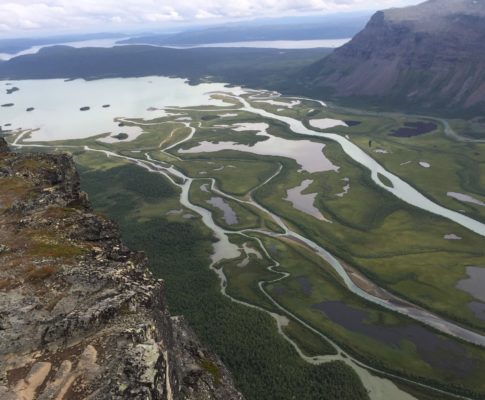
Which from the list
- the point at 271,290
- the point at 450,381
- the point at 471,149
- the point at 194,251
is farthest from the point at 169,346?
the point at 471,149

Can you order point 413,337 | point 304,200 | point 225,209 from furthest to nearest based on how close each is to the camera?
1. point 304,200
2. point 225,209
3. point 413,337

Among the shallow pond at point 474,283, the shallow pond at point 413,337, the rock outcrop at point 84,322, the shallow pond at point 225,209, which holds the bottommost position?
the shallow pond at point 225,209

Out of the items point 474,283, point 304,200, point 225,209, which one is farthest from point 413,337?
point 225,209

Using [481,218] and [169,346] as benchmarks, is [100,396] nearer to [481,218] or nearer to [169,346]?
[169,346]

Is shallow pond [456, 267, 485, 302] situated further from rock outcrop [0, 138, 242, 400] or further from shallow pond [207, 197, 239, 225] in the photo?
rock outcrop [0, 138, 242, 400]

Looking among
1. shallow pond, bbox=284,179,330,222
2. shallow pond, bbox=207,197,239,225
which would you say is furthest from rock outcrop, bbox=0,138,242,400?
shallow pond, bbox=284,179,330,222

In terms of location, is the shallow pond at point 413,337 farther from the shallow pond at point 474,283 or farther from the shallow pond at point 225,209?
the shallow pond at point 225,209

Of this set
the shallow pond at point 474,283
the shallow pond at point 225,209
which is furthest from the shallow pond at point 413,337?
the shallow pond at point 225,209

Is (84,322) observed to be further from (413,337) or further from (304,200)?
(304,200)
